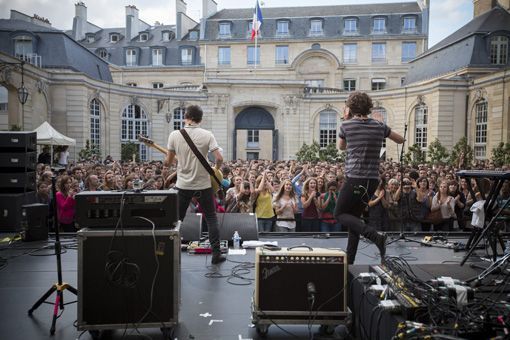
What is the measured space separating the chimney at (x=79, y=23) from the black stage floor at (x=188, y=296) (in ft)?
158

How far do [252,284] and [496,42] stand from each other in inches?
1133

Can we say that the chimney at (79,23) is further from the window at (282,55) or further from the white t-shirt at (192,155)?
the white t-shirt at (192,155)

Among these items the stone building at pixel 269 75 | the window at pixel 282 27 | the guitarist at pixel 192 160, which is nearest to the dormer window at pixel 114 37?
the stone building at pixel 269 75

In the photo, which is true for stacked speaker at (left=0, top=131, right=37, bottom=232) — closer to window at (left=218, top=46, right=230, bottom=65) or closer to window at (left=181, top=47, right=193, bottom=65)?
window at (left=218, top=46, right=230, bottom=65)

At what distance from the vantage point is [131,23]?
48.0 m

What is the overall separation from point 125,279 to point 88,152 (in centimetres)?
2294

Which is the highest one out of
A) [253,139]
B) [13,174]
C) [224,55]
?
[224,55]

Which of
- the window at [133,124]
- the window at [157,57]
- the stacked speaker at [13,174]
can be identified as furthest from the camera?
the window at [157,57]

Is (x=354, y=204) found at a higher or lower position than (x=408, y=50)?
lower

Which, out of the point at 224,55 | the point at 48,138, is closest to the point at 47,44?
the point at 48,138

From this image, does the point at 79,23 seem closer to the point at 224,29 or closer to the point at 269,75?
the point at 224,29

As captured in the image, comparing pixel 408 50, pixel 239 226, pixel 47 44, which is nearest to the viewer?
pixel 239 226

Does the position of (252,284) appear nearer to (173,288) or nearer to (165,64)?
(173,288)

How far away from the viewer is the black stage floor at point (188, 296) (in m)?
3.69
